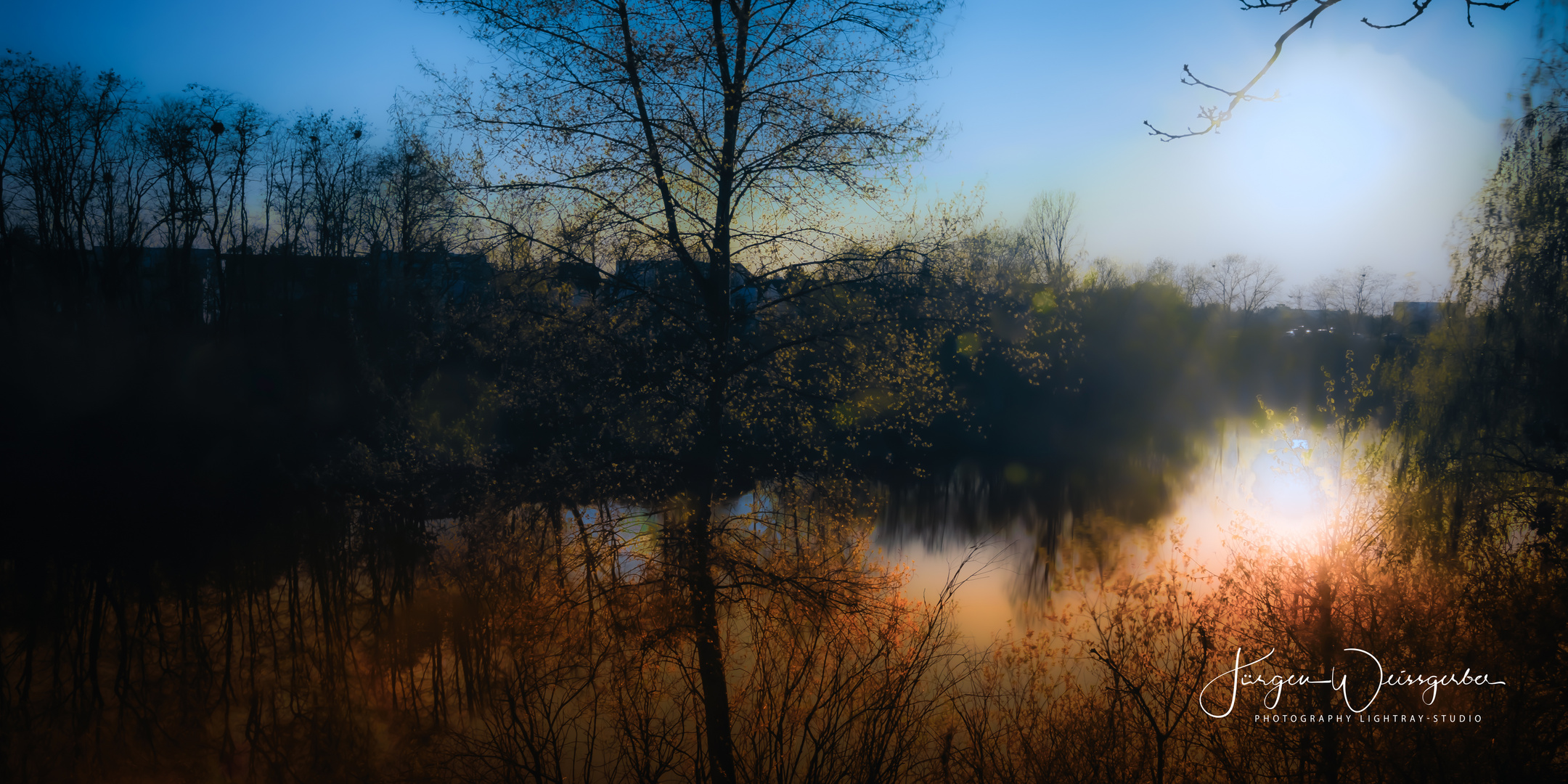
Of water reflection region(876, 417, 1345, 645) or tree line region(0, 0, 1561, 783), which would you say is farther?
water reflection region(876, 417, 1345, 645)

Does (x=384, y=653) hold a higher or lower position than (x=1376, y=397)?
lower

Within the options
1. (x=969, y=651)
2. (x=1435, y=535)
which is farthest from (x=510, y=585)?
(x=1435, y=535)

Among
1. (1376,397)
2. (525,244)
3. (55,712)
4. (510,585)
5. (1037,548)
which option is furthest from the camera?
(1376,397)

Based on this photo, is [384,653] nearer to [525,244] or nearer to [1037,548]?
[525,244]

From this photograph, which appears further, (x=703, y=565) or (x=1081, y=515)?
(x=1081, y=515)

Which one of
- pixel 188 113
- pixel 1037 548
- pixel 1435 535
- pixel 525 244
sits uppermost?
pixel 188 113

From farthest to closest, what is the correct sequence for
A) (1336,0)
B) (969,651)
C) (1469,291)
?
1. (1469,291)
2. (969,651)
3. (1336,0)

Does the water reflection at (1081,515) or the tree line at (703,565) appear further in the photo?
the water reflection at (1081,515)

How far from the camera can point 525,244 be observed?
7137 millimetres

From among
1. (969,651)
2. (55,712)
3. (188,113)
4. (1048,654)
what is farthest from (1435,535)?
(188,113)

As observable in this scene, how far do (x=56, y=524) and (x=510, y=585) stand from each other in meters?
11.1

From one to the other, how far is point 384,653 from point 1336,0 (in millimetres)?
9029

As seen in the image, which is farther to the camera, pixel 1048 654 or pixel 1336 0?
pixel 1048 654

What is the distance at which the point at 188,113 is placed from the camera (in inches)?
838
